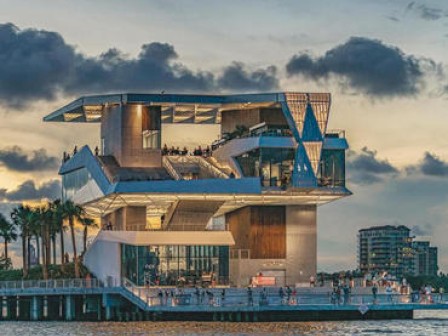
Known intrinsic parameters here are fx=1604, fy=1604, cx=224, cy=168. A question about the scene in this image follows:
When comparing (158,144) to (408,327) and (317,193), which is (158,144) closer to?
(317,193)

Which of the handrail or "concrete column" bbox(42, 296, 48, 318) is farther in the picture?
Answer: the handrail

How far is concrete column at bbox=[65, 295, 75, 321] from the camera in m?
119

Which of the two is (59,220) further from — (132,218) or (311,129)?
(311,129)

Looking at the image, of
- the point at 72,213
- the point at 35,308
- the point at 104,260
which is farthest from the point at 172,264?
the point at 72,213

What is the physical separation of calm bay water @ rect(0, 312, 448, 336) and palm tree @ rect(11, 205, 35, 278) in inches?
1052

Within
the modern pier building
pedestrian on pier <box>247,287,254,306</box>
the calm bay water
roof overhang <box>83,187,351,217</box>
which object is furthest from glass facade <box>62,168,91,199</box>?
pedestrian on pier <box>247,287,254,306</box>

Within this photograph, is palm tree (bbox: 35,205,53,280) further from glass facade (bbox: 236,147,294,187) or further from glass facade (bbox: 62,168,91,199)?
glass facade (bbox: 236,147,294,187)

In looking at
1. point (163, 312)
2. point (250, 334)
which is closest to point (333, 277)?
point (163, 312)

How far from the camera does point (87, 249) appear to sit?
13712 centimetres

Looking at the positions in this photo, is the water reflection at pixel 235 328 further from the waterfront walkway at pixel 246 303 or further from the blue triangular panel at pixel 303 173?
the blue triangular panel at pixel 303 173

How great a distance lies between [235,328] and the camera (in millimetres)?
102188

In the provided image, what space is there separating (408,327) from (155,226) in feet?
94.5

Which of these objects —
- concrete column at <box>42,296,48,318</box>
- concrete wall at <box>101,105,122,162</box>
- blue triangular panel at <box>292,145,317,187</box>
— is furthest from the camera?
concrete wall at <box>101,105,122,162</box>

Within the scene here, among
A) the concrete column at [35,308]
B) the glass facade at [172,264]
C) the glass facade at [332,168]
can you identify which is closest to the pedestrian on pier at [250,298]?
the glass facade at [172,264]
